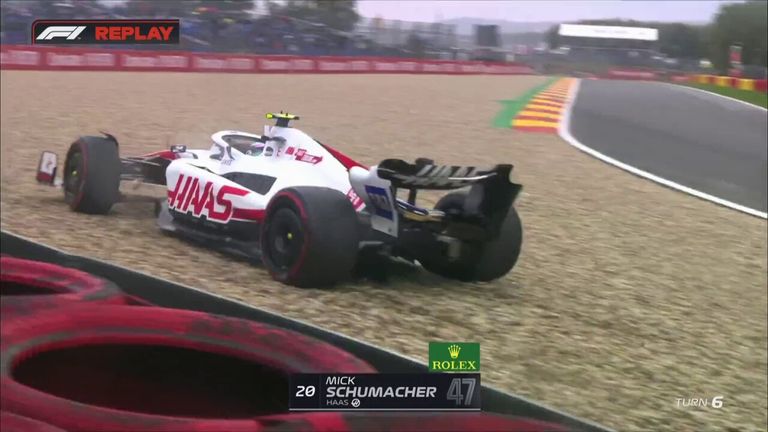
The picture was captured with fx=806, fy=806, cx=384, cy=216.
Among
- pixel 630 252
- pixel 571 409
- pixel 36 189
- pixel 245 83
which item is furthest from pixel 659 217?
pixel 36 189

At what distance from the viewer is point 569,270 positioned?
2.60 m

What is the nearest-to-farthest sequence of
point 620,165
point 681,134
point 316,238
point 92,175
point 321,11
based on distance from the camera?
point 321,11
point 316,238
point 92,175
point 681,134
point 620,165

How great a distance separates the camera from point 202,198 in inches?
99.2

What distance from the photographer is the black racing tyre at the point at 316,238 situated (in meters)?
2.23

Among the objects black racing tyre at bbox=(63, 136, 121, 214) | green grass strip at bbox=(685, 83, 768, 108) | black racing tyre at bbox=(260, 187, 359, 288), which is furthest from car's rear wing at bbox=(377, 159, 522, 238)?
black racing tyre at bbox=(63, 136, 121, 214)

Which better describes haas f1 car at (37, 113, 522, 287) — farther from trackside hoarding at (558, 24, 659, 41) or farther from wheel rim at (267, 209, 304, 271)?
trackside hoarding at (558, 24, 659, 41)

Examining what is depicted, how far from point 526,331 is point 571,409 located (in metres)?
0.29

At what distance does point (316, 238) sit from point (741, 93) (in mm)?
1285

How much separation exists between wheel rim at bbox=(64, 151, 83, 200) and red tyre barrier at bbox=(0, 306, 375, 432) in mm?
441

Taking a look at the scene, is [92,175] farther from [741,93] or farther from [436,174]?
[741,93]

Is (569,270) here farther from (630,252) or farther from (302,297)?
(302,297)

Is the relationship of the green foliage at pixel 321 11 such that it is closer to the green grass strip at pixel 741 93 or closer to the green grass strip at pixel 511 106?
the green grass strip at pixel 511 106

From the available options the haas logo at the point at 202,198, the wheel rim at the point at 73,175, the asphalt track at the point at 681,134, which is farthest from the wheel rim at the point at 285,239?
the asphalt track at the point at 681,134

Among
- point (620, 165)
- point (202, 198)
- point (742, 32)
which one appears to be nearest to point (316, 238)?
point (202, 198)
